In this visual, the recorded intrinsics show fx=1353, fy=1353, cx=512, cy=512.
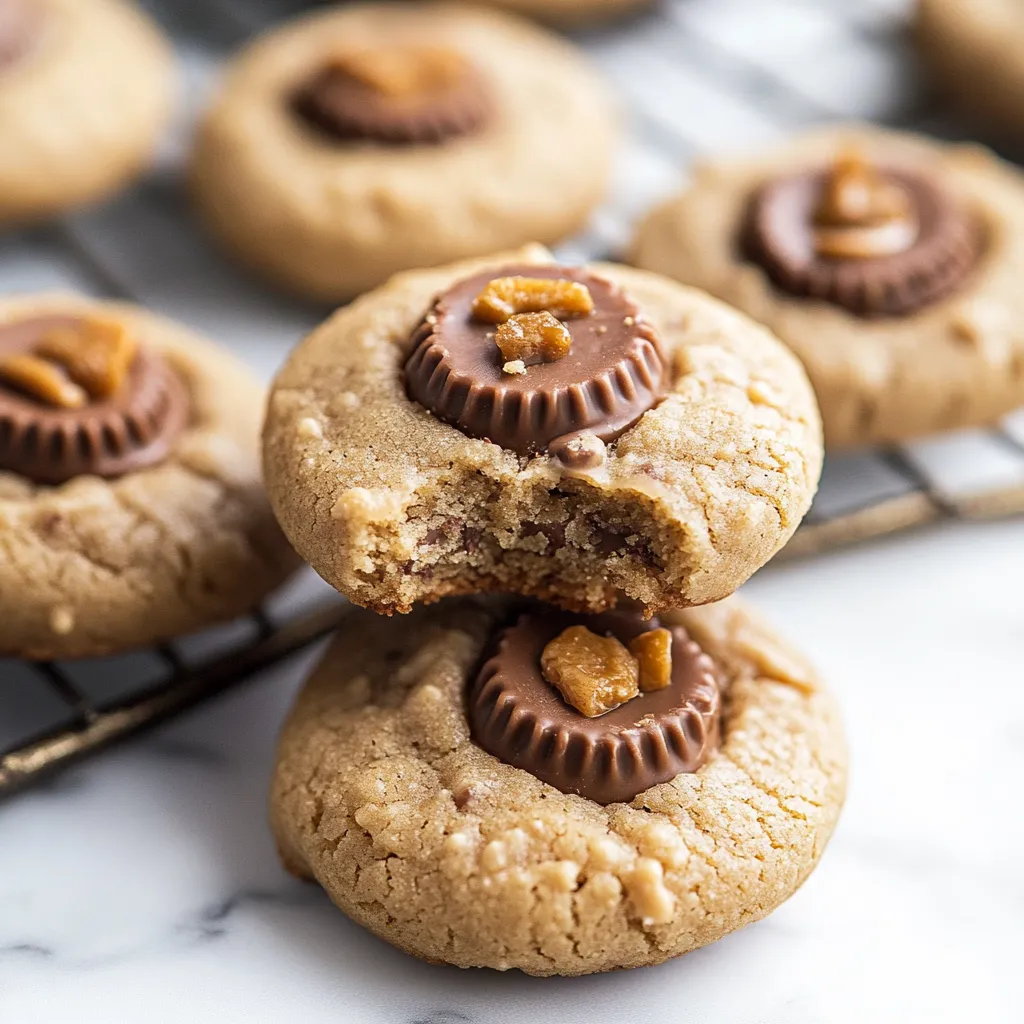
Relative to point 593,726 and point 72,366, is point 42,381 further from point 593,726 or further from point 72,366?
point 593,726

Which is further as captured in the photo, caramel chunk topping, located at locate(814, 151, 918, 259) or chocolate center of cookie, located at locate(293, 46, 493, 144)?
chocolate center of cookie, located at locate(293, 46, 493, 144)

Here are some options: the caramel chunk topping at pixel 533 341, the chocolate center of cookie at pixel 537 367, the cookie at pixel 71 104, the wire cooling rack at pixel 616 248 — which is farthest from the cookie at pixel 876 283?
the cookie at pixel 71 104

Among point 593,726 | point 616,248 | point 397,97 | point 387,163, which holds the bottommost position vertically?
point 616,248

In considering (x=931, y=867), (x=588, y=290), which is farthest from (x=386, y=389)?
(x=931, y=867)

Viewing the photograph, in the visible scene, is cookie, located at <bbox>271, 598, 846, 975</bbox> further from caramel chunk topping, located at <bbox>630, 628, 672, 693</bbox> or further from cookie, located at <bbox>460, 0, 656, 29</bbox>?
cookie, located at <bbox>460, 0, 656, 29</bbox>

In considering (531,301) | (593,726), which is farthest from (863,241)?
(593,726)

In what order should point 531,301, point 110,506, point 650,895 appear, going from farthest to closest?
point 110,506 < point 531,301 < point 650,895

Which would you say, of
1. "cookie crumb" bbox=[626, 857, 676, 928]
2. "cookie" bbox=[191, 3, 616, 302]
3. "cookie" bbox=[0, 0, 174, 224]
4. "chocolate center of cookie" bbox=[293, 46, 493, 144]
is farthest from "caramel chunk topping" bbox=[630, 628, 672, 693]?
"cookie" bbox=[0, 0, 174, 224]
